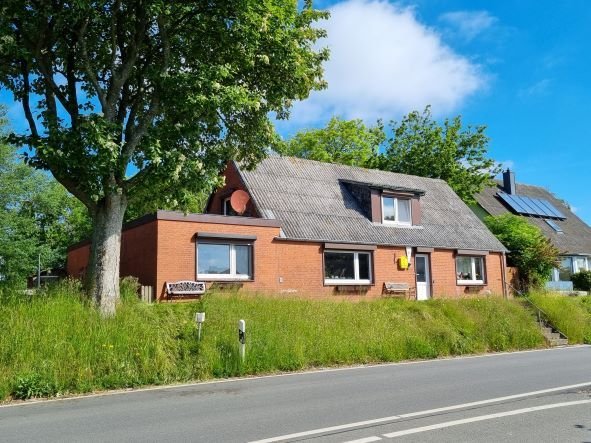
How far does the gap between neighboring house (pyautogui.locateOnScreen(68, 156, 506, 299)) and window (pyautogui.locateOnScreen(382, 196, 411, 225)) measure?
0.05 m

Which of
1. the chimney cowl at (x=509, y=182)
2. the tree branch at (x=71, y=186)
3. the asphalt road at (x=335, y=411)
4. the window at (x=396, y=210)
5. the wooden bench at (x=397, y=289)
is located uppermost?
the chimney cowl at (x=509, y=182)

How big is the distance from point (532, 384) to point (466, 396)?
85.5 inches

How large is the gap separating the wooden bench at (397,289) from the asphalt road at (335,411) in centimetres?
1088

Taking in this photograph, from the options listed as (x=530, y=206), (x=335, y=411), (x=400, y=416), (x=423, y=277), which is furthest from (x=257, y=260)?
(x=530, y=206)

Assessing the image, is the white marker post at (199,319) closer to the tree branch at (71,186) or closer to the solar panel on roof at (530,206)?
the tree branch at (71,186)

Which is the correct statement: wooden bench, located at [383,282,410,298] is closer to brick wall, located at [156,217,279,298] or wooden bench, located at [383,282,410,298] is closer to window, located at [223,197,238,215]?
brick wall, located at [156,217,279,298]

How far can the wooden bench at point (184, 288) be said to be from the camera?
17.7 metres

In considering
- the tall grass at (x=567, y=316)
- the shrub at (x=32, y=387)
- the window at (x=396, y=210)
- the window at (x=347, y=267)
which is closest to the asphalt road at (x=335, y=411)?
the shrub at (x=32, y=387)

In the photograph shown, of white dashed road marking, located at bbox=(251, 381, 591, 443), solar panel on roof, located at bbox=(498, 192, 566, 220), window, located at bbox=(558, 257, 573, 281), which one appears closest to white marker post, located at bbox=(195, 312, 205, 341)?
white dashed road marking, located at bbox=(251, 381, 591, 443)

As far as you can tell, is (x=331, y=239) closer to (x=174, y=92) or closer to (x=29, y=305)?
(x=174, y=92)

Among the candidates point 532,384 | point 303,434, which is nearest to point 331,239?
point 532,384

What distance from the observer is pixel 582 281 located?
36.6 metres

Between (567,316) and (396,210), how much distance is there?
27.9ft

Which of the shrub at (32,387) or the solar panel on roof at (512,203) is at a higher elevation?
the solar panel on roof at (512,203)
